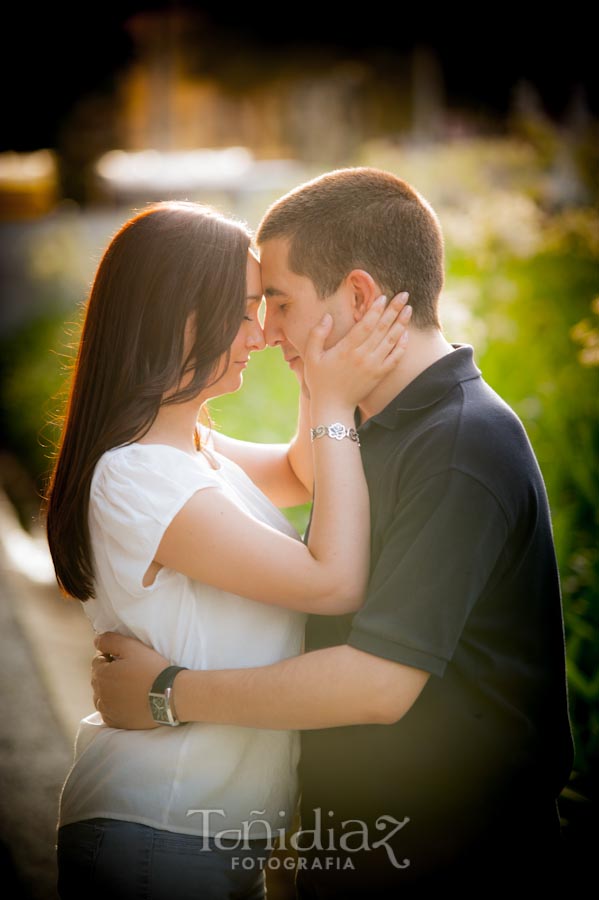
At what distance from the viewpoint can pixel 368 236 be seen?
2.17 metres

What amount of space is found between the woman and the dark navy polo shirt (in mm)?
A: 144

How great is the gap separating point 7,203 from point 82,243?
7371 mm

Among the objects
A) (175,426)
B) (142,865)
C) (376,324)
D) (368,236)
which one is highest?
(368,236)

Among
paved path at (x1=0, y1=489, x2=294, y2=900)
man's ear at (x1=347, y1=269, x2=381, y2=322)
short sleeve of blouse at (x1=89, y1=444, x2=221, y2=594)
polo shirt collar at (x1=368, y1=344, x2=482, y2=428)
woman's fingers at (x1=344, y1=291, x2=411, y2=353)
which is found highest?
man's ear at (x1=347, y1=269, x2=381, y2=322)

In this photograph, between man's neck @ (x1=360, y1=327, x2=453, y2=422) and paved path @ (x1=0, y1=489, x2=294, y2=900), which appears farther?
paved path @ (x1=0, y1=489, x2=294, y2=900)

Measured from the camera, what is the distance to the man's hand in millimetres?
2139

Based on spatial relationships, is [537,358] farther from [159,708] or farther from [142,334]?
[159,708]

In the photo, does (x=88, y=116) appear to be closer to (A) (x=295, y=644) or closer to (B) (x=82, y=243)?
(B) (x=82, y=243)

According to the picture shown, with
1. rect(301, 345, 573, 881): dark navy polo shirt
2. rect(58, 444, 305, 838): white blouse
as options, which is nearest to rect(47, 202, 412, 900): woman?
rect(58, 444, 305, 838): white blouse

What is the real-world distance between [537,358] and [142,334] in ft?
14.2

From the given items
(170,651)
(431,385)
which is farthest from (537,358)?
(170,651)

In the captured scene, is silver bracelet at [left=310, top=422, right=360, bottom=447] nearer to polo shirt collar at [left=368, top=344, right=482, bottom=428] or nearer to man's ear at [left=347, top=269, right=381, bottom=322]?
polo shirt collar at [left=368, top=344, right=482, bottom=428]

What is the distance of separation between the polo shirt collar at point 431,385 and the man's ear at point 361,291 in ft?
0.70

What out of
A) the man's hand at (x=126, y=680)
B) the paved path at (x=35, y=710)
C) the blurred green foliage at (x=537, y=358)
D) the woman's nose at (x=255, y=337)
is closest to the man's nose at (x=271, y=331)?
the woman's nose at (x=255, y=337)
